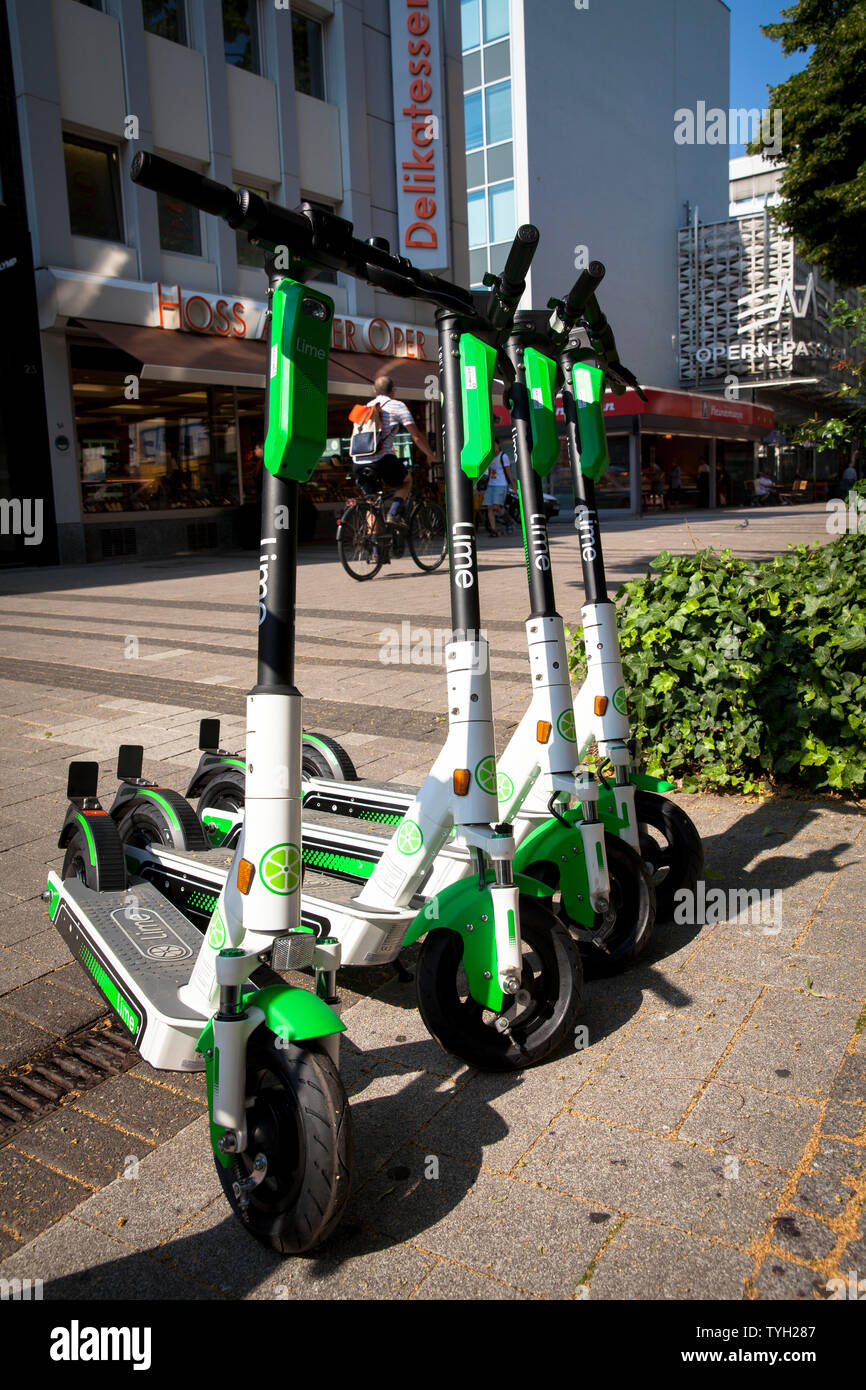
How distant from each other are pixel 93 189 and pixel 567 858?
57.8ft

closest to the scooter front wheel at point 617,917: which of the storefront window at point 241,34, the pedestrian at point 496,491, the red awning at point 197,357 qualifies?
the red awning at point 197,357

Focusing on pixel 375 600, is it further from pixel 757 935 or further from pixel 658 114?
pixel 658 114

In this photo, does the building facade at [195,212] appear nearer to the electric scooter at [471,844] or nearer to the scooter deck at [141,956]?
the scooter deck at [141,956]

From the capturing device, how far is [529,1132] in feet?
7.98

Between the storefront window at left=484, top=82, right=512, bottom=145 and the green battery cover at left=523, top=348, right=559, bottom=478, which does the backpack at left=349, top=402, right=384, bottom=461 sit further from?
the storefront window at left=484, top=82, right=512, bottom=145

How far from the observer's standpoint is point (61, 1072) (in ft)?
9.32

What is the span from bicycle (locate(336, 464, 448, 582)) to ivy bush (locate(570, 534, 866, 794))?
7.73m

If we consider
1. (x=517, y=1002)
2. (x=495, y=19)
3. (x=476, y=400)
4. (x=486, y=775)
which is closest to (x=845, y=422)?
(x=476, y=400)

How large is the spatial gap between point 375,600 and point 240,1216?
29.6 ft

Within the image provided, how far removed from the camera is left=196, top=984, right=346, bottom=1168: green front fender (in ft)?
6.61

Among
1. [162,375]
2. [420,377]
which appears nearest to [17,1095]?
[162,375]

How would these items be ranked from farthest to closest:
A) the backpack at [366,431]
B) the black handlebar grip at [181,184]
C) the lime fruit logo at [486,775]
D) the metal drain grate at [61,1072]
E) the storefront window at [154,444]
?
the storefront window at [154,444] → the backpack at [366,431] → the metal drain grate at [61,1072] → the lime fruit logo at [486,775] → the black handlebar grip at [181,184]

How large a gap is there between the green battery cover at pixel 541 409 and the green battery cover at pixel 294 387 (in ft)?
3.34

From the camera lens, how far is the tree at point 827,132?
43.5 feet
